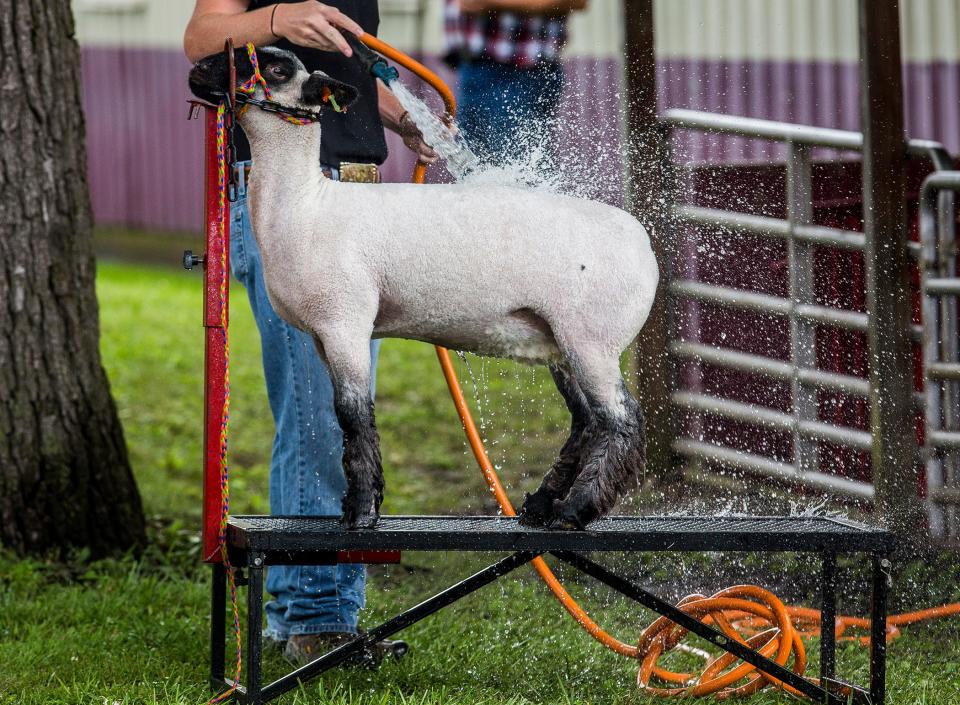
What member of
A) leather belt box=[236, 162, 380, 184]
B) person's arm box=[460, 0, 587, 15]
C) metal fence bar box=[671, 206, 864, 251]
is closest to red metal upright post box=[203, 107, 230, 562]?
leather belt box=[236, 162, 380, 184]

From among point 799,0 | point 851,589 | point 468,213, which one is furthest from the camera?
point 799,0

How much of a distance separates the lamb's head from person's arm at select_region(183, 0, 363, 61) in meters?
0.06

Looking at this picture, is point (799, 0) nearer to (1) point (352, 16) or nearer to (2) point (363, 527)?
(1) point (352, 16)

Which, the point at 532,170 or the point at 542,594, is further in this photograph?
the point at 542,594

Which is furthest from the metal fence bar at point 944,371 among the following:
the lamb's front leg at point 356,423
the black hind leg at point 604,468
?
the lamb's front leg at point 356,423

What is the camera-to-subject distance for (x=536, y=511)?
311cm

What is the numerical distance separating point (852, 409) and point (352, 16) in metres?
2.51

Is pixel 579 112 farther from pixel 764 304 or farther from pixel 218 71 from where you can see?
pixel 218 71

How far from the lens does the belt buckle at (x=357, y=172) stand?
3.29 m

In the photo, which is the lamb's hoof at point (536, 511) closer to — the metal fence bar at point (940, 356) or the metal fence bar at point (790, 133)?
the metal fence bar at point (940, 356)

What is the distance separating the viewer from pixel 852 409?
4.91 m

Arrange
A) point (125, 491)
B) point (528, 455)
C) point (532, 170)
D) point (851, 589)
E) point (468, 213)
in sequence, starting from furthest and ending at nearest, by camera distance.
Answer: point (528, 455) < point (125, 491) < point (851, 589) < point (532, 170) < point (468, 213)

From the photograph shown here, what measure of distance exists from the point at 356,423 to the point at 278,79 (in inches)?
30.8

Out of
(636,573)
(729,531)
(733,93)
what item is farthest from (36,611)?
(733,93)
